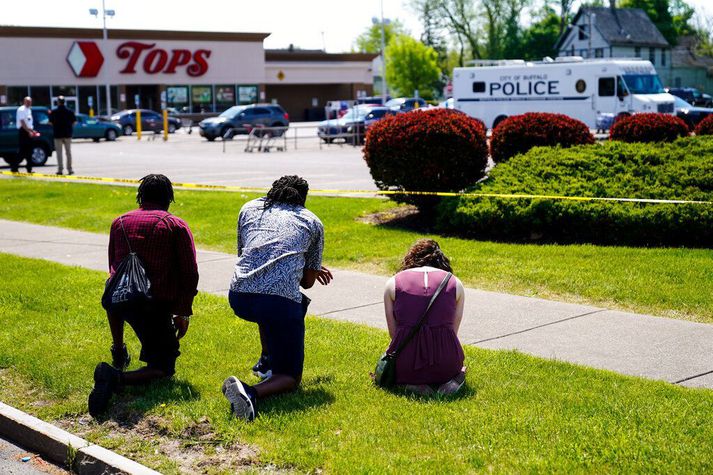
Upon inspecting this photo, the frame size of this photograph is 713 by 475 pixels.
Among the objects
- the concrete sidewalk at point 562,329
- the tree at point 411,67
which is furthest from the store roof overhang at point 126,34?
the concrete sidewalk at point 562,329

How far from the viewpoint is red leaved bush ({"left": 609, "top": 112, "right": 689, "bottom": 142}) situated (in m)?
17.9

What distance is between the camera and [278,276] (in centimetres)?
580

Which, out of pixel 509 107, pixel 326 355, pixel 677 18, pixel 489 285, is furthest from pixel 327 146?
pixel 677 18

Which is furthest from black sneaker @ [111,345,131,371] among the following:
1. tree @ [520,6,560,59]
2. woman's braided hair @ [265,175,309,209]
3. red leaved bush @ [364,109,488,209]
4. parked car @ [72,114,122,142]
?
tree @ [520,6,560,59]

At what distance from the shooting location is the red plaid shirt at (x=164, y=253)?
602cm

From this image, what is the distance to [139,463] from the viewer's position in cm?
511

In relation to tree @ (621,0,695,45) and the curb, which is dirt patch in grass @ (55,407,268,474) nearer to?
the curb

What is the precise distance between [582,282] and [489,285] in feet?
3.04

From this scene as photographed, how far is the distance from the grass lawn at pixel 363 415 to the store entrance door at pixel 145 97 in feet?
199

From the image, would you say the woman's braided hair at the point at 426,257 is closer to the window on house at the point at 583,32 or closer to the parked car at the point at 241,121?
the parked car at the point at 241,121

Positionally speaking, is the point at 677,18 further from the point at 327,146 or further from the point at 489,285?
the point at 489,285

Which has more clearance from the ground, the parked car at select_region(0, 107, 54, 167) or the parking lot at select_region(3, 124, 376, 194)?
the parked car at select_region(0, 107, 54, 167)

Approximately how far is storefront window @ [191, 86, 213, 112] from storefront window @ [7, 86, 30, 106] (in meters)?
11.9

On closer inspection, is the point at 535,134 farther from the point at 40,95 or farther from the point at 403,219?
the point at 40,95
